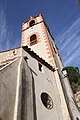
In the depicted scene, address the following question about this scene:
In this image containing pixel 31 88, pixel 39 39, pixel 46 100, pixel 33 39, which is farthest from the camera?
pixel 33 39

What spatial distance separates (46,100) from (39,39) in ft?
24.9

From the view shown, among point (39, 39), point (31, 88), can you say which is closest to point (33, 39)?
point (39, 39)

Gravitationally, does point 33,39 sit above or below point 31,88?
above

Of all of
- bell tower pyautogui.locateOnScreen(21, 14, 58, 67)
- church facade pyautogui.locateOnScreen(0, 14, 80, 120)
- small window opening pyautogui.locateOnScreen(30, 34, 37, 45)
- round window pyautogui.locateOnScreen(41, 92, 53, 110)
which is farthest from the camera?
small window opening pyautogui.locateOnScreen(30, 34, 37, 45)

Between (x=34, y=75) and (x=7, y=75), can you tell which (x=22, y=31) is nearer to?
(x=34, y=75)

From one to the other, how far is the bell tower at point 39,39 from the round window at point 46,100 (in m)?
3.37

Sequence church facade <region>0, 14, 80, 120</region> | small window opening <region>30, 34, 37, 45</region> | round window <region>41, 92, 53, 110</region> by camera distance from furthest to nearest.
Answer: small window opening <region>30, 34, 37, 45</region>, round window <region>41, 92, 53, 110</region>, church facade <region>0, 14, 80, 120</region>

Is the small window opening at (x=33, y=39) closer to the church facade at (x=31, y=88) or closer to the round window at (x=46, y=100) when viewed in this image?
the church facade at (x=31, y=88)

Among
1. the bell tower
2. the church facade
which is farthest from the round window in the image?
the bell tower

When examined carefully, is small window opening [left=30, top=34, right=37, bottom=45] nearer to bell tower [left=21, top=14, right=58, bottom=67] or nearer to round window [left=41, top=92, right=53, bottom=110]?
bell tower [left=21, top=14, right=58, bottom=67]

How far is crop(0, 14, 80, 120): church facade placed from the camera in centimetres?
604

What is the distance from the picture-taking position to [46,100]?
8867mm

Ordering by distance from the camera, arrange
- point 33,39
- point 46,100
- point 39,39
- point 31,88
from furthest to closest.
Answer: point 33,39
point 39,39
point 46,100
point 31,88

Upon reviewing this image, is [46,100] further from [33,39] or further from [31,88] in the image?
[33,39]
